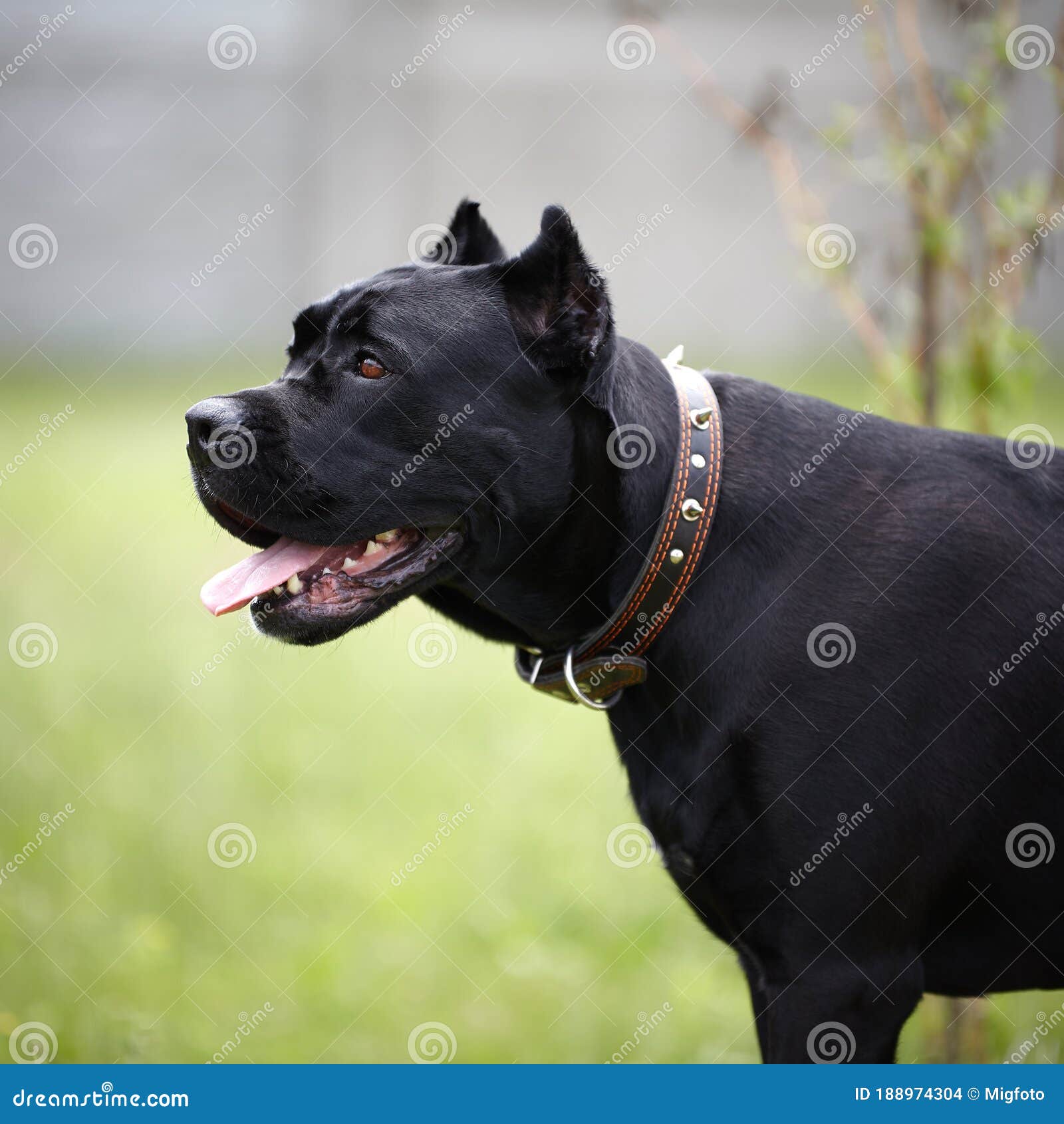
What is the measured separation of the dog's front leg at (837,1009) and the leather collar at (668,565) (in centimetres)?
68

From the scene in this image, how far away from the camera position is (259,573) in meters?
2.48

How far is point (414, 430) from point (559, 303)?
42cm

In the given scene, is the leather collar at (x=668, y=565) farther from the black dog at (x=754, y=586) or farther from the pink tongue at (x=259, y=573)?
the pink tongue at (x=259, y=573)

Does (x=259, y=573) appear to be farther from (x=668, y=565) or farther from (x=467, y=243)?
(x=467, y=243)

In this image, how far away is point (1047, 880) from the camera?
2.34m

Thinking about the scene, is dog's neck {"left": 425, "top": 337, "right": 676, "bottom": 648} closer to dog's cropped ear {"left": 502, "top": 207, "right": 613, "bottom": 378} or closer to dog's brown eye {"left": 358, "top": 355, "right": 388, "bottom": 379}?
dog's cropped ear {"left": 502, "top": 207, "right": 613, "bottom": 378}

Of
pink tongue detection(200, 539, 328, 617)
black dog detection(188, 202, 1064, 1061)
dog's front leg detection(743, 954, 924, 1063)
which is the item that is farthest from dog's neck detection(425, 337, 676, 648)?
dog's front leg detection(743, 954, 924, 1063)

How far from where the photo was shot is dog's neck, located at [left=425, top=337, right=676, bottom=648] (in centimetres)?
237

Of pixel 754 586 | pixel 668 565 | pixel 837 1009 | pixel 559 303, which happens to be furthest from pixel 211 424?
pixel 837 1009

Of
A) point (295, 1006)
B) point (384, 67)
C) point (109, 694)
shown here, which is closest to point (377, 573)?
point (295, 1006)

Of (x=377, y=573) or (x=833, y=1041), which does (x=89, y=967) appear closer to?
(x=377, y=573)

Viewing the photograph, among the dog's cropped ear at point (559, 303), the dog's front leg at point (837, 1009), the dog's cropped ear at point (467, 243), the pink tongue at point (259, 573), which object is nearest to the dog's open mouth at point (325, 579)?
the pink tongue at point (259, 573)

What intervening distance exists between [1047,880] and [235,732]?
3911mm

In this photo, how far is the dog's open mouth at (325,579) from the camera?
2424 millimetres
